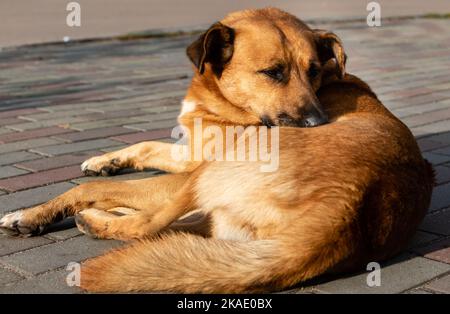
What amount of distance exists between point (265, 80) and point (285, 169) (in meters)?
1.25

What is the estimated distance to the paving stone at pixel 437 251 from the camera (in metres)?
3.70

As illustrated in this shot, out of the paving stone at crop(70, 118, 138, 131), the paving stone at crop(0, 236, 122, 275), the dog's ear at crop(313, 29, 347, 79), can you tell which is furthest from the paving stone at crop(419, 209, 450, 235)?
the paving stone at crop(70, 118, 138, 131)

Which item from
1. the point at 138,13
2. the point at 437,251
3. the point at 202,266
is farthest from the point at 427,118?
the point at 138,13

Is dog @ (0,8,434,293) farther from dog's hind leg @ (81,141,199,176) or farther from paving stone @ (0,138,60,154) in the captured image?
paving stone @ (0,138,60,154)

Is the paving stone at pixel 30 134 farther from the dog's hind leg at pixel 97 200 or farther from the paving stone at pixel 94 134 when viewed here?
the dog's hind leg at pixel 97 200

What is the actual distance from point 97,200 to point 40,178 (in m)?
1.07

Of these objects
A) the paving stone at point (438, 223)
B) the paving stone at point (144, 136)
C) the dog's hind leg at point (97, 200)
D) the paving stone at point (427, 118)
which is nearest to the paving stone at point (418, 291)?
the paving stone at point (438, 223)

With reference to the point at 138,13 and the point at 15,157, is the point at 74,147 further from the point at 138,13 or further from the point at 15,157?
the point at 138,13

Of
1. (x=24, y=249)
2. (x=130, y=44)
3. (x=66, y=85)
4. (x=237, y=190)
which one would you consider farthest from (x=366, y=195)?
(x=130, y=44)

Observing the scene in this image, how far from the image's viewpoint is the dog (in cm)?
313

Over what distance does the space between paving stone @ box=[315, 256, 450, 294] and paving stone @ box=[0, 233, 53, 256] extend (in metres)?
1.50

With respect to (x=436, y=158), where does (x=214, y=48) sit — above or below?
above

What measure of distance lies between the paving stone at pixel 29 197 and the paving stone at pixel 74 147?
2.87ft

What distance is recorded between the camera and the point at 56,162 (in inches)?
216
